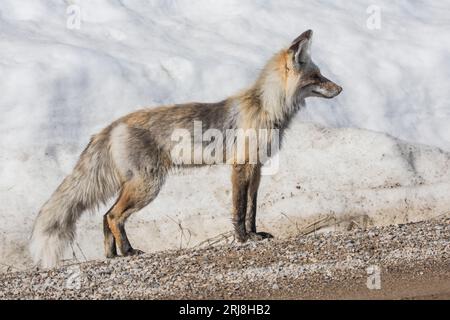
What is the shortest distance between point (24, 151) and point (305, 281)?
18.3 ft

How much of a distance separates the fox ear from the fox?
0.03 feet

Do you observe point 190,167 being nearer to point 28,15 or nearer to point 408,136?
point 408,136

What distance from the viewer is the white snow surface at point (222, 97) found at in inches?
449

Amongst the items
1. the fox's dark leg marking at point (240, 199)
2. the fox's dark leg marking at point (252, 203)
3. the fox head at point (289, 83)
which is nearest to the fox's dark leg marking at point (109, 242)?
the fox's dark leg marking at point (240, 199)

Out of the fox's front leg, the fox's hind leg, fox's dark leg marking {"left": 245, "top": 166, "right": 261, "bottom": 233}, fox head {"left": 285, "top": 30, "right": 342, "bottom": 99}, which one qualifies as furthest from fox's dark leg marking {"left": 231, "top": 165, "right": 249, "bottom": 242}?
fox head {"left": 285, "top": 30, "right": 342, "bottom": 99}

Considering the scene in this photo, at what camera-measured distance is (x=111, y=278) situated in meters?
7.72

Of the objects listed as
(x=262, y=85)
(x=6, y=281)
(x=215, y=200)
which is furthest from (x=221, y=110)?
(x=6, y=281)

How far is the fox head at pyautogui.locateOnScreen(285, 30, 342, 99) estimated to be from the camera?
31.4ft

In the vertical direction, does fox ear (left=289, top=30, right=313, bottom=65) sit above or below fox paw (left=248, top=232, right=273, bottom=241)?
above

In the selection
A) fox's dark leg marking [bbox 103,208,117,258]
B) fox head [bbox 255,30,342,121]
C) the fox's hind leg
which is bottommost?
fox's dark leg marking [bbox 103,208,117,258]

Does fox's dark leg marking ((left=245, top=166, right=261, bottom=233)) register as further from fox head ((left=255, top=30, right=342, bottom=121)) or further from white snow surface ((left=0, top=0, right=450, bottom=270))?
white snow surface ((left=0, top=0, right=450, bottom=270))

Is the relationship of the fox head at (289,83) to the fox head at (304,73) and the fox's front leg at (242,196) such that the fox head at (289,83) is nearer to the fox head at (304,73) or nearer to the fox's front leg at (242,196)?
the fox head at (304,73)

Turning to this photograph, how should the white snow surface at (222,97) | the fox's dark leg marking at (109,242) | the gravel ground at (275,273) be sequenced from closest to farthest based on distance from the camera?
1. the gravel ground at (275,273)
2. the fox's dark leg marking at (109,242)
3. the white snow surface at (222,97)

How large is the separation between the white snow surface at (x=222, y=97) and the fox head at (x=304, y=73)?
2000mm
